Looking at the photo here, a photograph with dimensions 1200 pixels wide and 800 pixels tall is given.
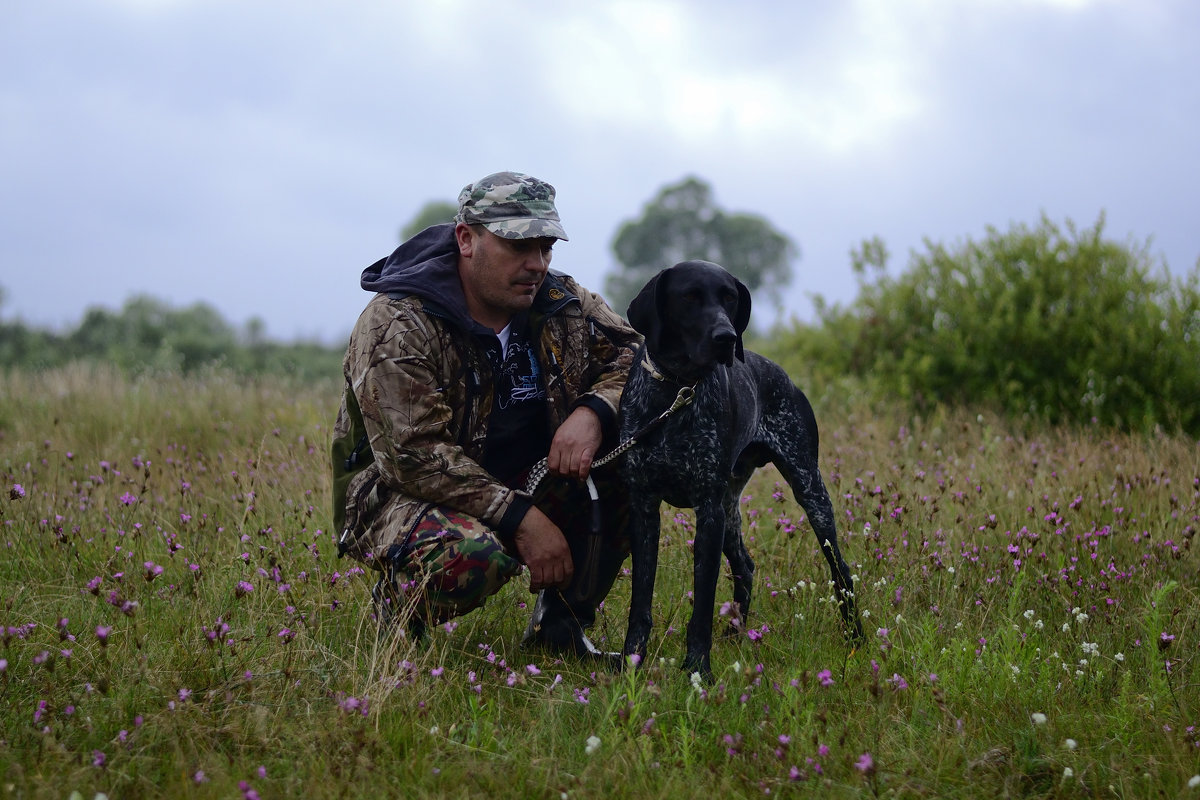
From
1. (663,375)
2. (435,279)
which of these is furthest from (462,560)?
(435,279)

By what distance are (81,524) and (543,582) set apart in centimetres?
282

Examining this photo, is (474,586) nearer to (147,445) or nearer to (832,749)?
(832,749)

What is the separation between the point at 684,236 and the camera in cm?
4509

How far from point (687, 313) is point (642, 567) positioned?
3.36 feet

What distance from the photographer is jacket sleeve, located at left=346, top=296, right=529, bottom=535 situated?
382 cm

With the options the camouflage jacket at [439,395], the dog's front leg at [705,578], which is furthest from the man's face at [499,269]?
the dog's front leg at [705,578]

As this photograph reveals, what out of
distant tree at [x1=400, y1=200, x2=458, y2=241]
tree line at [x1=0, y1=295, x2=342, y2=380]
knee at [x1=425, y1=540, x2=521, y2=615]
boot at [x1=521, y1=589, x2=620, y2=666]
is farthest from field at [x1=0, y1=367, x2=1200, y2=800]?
distant tree at [x1=400, y1=200, x2=458, y2=241]

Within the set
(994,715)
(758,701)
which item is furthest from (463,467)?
(994,715)

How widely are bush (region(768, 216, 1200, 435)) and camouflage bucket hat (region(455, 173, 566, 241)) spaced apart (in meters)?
6.74

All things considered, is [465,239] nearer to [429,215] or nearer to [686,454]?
[686,454]

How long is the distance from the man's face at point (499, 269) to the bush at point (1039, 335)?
668 centimetres

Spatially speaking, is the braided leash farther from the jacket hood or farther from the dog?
the jacket hood

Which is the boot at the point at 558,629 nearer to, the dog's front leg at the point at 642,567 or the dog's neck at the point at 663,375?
the dog's front leg at the point at 642,567

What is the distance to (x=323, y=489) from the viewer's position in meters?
5.86
